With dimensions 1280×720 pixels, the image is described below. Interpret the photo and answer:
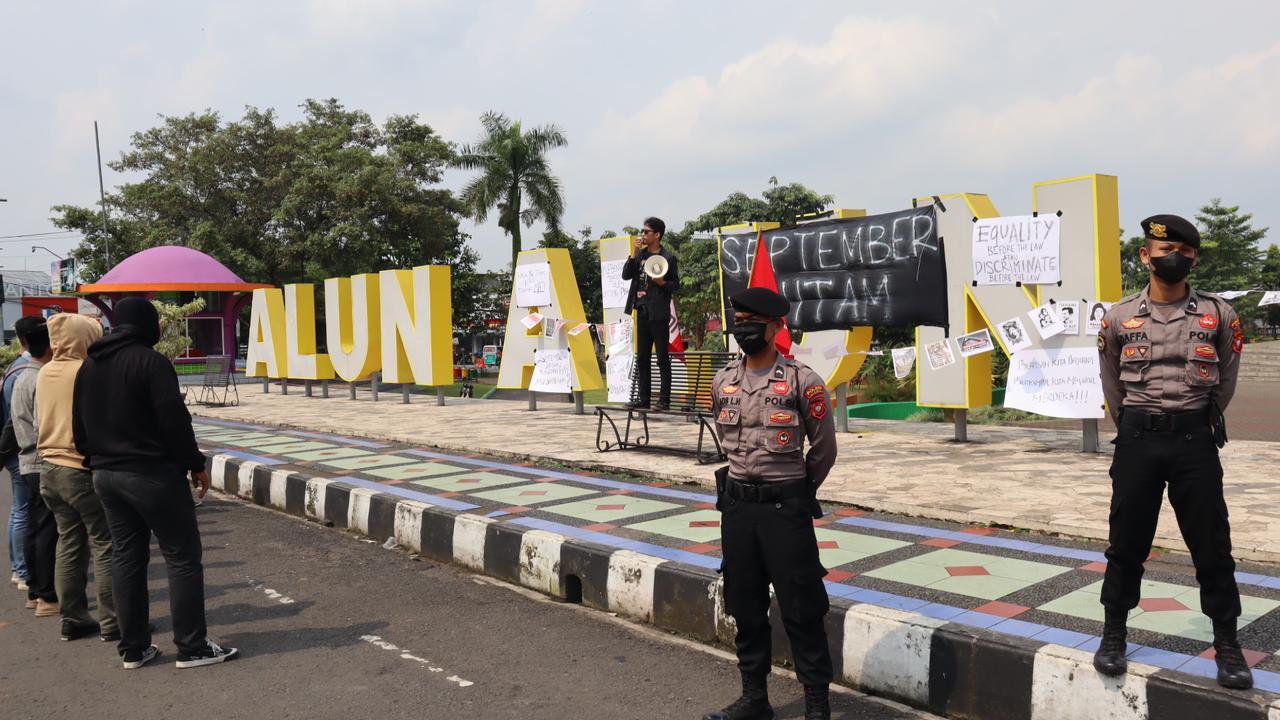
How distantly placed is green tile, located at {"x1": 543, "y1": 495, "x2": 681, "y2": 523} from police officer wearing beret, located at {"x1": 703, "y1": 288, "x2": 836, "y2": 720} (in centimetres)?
335

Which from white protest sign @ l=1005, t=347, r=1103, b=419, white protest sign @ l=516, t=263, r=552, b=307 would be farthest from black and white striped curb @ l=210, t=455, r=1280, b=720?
white protest sign @ l=516, t=263, r=552, b=307

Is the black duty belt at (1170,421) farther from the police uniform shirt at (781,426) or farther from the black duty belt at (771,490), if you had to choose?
the black duty belt at (771,490)

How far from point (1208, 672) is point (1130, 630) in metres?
0.61

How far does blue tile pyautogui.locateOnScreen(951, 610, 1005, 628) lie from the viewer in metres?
4.30

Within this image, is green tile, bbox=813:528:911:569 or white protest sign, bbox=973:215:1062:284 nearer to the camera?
green tile, bbox=813:528:911:569

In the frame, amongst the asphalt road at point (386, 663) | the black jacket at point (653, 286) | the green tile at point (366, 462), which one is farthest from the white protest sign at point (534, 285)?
the asphalt road at point (386, 663)

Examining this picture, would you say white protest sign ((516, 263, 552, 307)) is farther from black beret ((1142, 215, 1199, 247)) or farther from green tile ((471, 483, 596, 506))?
black beret ((1142, 215, 1199, 247))

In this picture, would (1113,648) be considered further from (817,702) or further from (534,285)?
(534,285)

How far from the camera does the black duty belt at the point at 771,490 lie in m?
3.64

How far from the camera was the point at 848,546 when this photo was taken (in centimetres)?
611

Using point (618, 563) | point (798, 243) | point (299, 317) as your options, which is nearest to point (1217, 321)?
point (618, 563)

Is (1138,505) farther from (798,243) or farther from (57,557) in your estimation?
(798,243)

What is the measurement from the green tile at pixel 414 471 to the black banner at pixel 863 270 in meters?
4.26

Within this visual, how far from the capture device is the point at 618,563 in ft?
18.2
